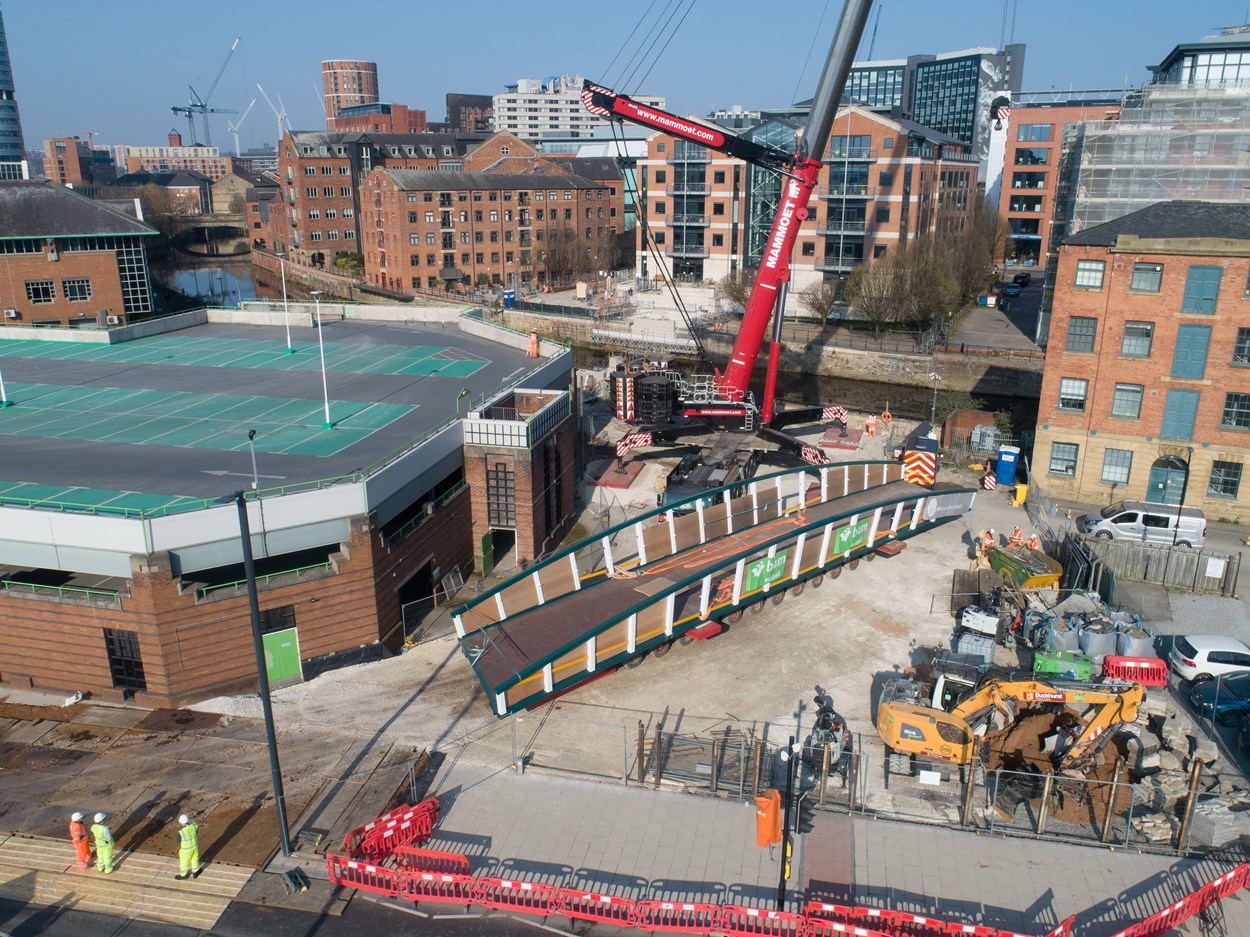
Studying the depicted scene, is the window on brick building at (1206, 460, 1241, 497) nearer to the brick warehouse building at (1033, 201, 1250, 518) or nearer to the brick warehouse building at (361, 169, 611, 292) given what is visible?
the brick warehouse building at (1033, 201, 1250, 518)

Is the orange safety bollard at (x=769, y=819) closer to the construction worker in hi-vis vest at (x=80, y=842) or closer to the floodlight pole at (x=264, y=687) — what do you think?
the floodlight pole at (x=264, y=687)

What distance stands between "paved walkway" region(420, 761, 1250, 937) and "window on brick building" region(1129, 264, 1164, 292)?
2205cm

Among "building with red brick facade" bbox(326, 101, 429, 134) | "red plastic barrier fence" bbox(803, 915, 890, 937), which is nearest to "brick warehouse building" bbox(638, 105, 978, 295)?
"red plastic barrier fence" bbox(803, 915, 890, 937)

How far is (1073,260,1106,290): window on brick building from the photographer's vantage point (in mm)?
32188

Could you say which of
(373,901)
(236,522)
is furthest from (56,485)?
(373,901)

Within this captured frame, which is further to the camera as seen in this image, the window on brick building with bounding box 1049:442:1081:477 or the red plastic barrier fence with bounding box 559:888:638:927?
the window on brick building with bounding box 1049:442:1081:477

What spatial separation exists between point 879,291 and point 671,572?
43144 mm

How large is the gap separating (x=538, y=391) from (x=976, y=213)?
237 ft

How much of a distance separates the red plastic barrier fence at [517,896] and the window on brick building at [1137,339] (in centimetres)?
2797

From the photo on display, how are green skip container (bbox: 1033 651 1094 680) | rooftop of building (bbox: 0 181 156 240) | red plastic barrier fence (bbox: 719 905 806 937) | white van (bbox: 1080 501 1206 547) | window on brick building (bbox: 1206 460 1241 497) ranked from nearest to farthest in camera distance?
red plastic barrier fence (bbox: 719 905 806 937), green skip container (bbox: 1033 651 1094 680), white van (bbox: 1080 501 1206 547), window on brick building (bbox: 1206 460 1241 497), rooftop of building (bbox: 0 181 156 240)

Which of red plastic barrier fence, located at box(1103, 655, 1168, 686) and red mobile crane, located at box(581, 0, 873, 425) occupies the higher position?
red mobile crane, located at box(581, 0, 873, 425)

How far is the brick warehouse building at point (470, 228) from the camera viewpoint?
83438 mm

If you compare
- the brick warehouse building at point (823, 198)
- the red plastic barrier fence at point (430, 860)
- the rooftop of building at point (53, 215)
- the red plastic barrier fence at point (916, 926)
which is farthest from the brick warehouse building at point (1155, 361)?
the rooftop of building at point (53, 215)

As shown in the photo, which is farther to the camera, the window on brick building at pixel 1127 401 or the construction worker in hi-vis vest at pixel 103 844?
the window on brick building at pixel 1127 401
